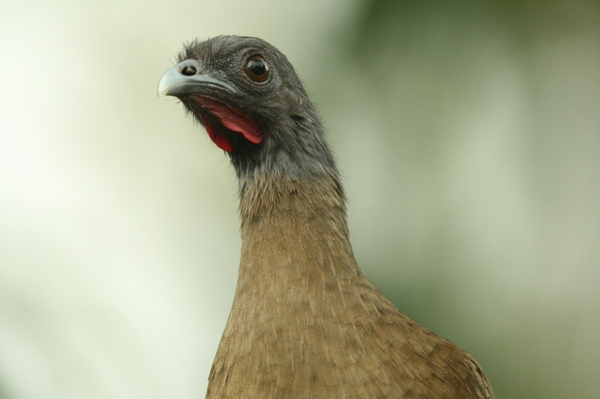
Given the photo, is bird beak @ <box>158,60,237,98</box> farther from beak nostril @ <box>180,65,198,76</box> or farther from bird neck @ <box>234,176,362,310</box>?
bird neck @ <box>234,176,362,310</box>

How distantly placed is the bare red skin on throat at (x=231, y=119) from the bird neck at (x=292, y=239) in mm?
181

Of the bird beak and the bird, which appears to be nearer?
the bird

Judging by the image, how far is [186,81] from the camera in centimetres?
209

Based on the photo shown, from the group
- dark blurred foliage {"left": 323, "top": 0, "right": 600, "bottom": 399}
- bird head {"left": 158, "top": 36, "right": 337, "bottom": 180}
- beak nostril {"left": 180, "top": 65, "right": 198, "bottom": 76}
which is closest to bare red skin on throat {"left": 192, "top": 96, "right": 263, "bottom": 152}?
bird head {"left": 158, "top": 36, "right": 337, "bottom": 180}

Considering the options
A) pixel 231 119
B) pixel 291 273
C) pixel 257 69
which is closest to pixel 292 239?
pixel 291 273

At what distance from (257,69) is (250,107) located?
0.16 m

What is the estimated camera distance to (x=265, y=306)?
1.79 meters

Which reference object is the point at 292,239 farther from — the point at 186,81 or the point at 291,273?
the point at 186,81

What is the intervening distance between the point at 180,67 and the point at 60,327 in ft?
6.26

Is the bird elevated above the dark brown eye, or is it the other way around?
the dark brown eye

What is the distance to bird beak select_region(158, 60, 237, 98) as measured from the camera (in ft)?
6.76

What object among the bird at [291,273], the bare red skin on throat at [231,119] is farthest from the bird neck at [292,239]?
the bare red skin on throat at [231,119]

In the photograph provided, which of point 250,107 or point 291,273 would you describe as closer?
point 291,273

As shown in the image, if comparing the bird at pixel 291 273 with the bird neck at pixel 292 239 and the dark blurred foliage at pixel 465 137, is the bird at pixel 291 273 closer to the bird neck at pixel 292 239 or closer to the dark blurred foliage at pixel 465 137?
the bird neck at pixel 292 239
